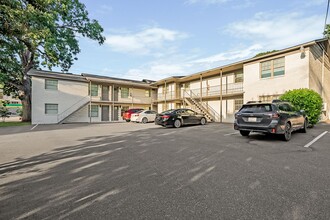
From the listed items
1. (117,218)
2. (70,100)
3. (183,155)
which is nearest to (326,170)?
(183,155)

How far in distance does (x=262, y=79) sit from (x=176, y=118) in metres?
8.56

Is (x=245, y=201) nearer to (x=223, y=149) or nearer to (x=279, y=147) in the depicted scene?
(x=223, y=149)

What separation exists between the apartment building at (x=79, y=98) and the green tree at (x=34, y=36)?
2.07 m

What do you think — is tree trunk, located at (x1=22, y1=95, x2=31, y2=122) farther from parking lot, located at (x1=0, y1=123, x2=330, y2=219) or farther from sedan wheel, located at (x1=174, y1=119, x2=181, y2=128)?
parking lot, located at (x1=0, y1=123, x2=330, y2=219)

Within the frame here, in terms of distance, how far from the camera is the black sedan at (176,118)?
12969mm

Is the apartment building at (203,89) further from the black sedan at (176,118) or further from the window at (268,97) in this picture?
the black sedan at (176,118)

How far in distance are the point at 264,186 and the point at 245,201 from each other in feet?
2.53

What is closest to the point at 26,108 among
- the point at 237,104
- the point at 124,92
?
the point at 124,92

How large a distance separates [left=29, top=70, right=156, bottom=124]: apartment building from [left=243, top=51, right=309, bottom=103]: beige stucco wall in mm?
15088

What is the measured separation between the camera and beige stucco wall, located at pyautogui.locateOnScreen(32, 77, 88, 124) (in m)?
19.0

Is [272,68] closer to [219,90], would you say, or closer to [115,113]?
[219,90]

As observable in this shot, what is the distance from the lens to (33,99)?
18.9 metres

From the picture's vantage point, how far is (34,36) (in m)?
8.70

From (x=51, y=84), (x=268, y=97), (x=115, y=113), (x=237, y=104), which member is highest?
(x=51, y=84)
